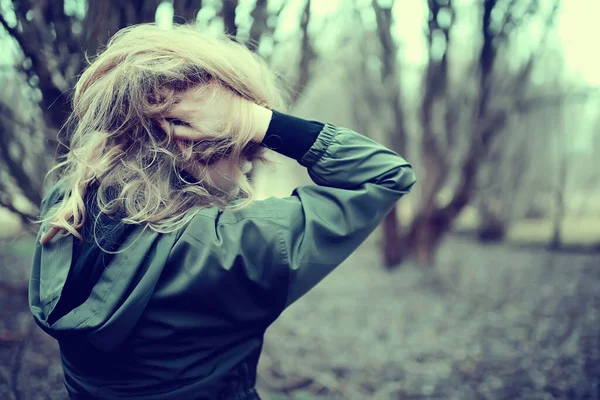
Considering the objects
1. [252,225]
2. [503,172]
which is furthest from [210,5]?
[503,172]

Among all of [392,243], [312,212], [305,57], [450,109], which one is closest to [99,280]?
[312,212]

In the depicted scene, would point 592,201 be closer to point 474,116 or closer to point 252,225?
point 474,116

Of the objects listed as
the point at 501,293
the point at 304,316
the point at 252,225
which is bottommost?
the point at 304,316

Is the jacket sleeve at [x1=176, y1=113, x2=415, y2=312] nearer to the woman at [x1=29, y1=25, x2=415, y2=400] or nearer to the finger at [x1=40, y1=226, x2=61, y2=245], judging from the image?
the woman at [x1=29, y1=25, x2=415, y2=400]

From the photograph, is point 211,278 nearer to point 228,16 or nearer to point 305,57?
point 228,16

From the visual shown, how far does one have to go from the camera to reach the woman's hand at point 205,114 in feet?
3.84

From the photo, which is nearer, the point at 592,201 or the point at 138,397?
the point at 138,397

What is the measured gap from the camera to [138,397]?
3.89 ft

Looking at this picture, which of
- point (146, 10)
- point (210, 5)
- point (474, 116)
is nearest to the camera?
point (146, 10)

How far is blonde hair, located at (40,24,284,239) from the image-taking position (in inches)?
45.4

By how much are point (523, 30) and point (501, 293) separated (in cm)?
300

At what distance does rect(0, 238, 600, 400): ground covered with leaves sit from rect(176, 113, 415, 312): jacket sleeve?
65.7 inches

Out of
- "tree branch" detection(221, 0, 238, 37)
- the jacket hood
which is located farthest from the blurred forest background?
the jacket hood

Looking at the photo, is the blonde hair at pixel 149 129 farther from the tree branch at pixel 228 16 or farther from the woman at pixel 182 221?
the tree branch at pixel 228 16
